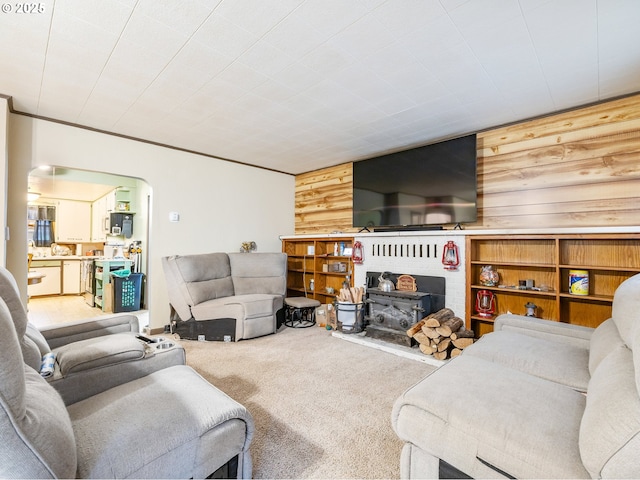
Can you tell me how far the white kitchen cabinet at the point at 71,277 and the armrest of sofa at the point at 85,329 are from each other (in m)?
6.26

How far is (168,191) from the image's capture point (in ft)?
13.5

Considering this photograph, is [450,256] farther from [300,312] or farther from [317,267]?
[300,312]

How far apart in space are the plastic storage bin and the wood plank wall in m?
5.29

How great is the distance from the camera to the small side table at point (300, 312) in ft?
14.4

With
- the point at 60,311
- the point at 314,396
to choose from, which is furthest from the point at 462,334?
the point at 60,311

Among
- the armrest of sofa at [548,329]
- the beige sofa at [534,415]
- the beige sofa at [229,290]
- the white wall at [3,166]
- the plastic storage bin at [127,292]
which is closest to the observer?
the beige sofa at [534,415]

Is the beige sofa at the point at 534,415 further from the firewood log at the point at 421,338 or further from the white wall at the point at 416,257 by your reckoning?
the white wall at the point at 416,257

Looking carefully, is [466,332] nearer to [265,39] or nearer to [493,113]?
[493,113]

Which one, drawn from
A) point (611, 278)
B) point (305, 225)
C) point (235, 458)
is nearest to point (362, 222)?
point (305, 225)

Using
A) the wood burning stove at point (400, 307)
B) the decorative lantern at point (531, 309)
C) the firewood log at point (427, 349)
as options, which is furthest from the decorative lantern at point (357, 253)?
the decorative lantern at point (531, 309)

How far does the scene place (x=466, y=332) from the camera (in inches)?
122

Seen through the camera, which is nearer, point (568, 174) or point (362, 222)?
point (568, 174)

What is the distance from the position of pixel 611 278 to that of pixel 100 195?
9.08 m

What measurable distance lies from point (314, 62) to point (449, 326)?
263 centimetres
